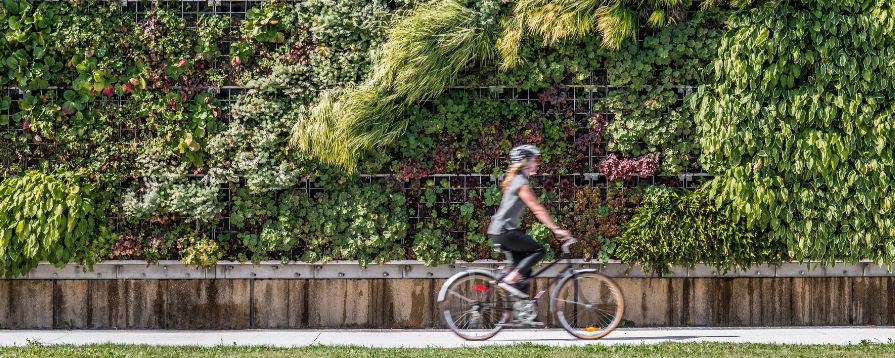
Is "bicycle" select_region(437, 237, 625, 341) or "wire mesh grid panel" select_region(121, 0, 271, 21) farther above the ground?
"wire mesh grid panel" select_region(121, 0, 271, 21)

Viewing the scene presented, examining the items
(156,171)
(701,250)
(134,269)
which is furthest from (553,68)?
(134,269)

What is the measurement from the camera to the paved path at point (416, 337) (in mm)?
8094

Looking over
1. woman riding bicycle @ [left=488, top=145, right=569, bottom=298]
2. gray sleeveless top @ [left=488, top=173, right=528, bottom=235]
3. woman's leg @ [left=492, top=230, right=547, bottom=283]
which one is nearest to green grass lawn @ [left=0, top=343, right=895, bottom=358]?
woman's leg @ [left=492, top=230, right=547, bottom=283]

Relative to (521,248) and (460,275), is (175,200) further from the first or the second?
(521,248)

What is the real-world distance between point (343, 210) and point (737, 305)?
409 cm

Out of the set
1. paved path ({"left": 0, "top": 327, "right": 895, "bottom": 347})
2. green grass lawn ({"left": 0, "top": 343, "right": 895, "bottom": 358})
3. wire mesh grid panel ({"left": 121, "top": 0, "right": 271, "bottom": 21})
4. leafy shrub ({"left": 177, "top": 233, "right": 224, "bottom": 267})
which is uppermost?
wire mesh grid panel ({"left": 121, "top": 0, "right": 271, "bottom": 21})

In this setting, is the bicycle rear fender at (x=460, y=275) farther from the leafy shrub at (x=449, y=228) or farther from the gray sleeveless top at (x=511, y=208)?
the leafy shrub at (x=449, y=228)

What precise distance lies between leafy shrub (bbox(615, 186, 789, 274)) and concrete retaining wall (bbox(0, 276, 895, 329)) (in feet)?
1.23

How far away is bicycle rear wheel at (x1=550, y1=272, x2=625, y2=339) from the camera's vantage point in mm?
7801

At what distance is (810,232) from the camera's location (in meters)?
8.73

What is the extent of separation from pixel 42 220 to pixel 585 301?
17.2ft

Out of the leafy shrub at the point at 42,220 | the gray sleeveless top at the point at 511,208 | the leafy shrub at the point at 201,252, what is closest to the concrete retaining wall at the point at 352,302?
the leafy shrub at the point at 201,252

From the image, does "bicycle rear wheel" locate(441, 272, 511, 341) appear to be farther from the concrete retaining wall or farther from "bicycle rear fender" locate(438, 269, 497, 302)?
the concrete retaining wall

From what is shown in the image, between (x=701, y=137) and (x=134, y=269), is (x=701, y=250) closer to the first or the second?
(x=701, y=137)
